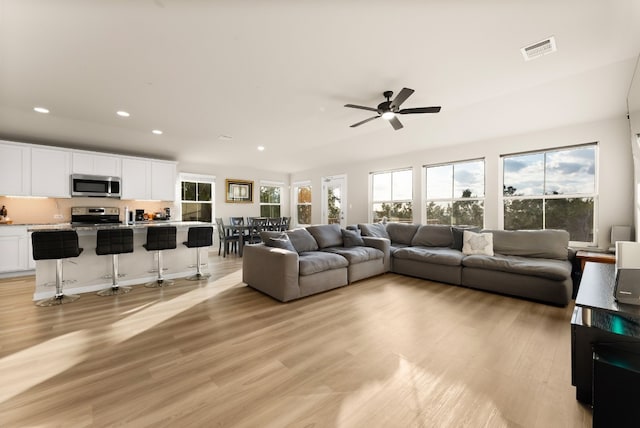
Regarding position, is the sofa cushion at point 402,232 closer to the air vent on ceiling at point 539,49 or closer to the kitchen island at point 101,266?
the air vent on ceiling at point 539,49

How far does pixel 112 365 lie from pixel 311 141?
196 inches

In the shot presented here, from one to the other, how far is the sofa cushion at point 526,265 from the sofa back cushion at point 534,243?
5.7 inches

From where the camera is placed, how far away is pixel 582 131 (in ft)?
13.6

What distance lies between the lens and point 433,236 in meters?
5.02

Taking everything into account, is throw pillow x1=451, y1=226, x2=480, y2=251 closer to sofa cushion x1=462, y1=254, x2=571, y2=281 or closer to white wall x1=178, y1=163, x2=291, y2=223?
sofa cushion x1=462, y1=254, x2=571, y2=281

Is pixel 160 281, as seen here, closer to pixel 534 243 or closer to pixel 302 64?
pixel 302 64

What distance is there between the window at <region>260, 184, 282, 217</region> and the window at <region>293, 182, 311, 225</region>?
0.67 m

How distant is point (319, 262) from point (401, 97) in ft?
7.69

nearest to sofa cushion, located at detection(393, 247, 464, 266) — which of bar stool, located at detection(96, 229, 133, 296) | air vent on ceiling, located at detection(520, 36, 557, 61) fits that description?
air vent on ceiling, located at detection(520, 36, 557, 61)

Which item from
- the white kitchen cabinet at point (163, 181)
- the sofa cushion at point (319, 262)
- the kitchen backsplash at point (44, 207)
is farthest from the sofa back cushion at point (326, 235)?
the kitchen backsplash at point (44, 207)

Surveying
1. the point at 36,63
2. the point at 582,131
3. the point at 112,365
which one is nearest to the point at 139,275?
the point at 112,365

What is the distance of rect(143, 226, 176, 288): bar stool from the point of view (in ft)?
12.8

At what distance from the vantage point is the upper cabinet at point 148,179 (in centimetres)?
589

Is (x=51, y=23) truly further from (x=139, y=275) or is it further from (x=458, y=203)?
(x=458, y=203)
